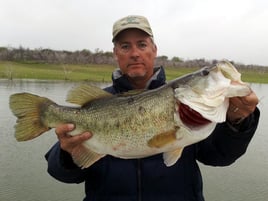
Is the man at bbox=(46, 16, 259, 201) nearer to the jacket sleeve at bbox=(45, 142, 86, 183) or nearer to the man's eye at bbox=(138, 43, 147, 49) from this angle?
the jacket sleeve at bbox=(45, 142, 86, 183)

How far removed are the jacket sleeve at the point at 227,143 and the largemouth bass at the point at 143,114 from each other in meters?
0.39

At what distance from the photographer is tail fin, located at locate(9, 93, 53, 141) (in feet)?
10.5

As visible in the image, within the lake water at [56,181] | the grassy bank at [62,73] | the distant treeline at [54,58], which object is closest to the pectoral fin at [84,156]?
the lake water at [56,181]

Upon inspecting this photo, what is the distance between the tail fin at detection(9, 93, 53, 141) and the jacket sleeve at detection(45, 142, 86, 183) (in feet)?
0.94

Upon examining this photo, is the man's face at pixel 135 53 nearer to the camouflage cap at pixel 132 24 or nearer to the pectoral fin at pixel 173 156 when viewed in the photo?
the camouflage cap at pixel 132 24

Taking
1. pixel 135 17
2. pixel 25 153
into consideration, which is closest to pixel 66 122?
pixel 135 17

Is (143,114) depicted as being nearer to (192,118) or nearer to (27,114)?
(192,118)

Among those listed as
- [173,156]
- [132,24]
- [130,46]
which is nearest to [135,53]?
[130,46]

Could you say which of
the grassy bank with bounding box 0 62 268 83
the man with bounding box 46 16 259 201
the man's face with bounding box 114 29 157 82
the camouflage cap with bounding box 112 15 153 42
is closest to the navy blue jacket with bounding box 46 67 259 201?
the man with bounding box 46 16 259 201

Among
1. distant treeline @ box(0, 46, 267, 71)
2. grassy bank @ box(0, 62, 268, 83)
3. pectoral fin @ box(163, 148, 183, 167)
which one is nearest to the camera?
pectoral fin @ box(163, 148, 183, 167)

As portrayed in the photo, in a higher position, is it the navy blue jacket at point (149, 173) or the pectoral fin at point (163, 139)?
the pectoral fin at point (163, 139)

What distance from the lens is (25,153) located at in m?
11.4

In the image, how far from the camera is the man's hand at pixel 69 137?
2.98 meters

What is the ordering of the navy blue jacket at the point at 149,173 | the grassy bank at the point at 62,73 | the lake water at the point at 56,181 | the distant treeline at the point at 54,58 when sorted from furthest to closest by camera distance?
1. the distant treeline at the point at 54,58
2. the grassy bank at the point at 62,73
3. the lake water at the point at 56,181
4. the navy blue jacket at the point at 149,173
